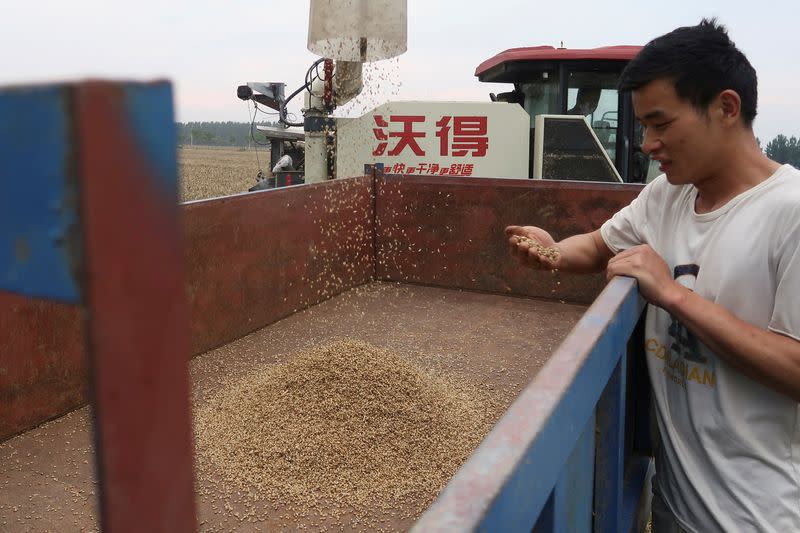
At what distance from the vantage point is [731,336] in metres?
1.30

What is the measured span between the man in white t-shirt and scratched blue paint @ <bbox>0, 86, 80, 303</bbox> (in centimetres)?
126

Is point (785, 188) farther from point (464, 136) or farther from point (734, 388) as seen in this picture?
point (464, 136)

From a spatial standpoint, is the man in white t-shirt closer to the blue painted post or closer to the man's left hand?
the man's left hand

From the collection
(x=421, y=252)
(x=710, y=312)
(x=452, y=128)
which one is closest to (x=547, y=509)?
(x=710, y=312)

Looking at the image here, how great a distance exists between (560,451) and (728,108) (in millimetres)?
954

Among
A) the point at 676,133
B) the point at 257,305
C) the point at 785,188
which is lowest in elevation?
the point at 257,305

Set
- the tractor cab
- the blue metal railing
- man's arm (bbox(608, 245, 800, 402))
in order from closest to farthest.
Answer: the blue metal railing, man's arm (bbox(608, 245, 800, 402)), the tractor cab

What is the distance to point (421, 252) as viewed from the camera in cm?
398

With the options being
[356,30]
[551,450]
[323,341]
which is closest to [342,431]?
[323,341]

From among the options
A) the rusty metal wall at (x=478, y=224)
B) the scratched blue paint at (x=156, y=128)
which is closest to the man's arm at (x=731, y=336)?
the scratched blue paint at (x=156, y=128)

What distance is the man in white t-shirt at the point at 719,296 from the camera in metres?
1.31

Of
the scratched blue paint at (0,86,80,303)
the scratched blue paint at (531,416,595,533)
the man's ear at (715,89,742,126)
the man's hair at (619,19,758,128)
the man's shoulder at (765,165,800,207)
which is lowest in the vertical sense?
the scratched blue paint at (531,416,595,533)

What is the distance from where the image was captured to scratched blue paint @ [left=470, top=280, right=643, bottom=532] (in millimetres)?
627

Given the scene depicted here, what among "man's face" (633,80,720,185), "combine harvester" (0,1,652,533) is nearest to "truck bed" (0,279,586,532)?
"combine harvester" (0,1,652,533)
